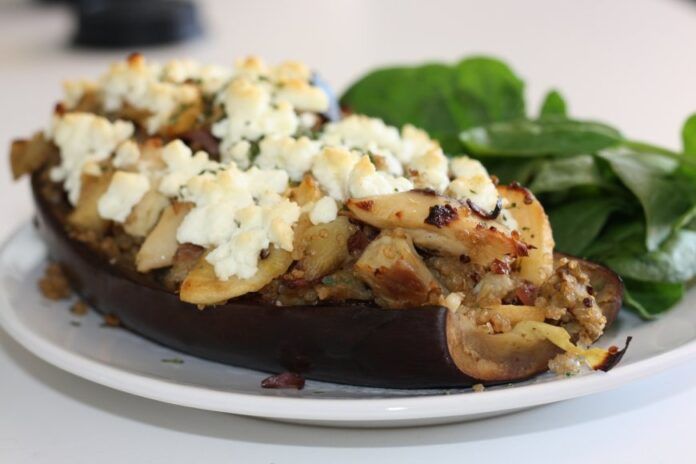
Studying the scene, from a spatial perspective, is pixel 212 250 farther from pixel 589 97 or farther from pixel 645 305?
pixel 589 97

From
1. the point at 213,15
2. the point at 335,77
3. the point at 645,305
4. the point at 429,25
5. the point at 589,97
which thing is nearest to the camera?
the point at 645,305

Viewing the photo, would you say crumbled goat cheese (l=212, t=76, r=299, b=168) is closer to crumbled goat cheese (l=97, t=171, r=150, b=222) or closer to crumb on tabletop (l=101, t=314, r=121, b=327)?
crumbled goat cheese (l=97, t=171, r=150, b=222)

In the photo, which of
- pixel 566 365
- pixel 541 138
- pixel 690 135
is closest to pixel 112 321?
pixel 566 365

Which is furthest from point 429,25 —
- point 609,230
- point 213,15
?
point 609,230

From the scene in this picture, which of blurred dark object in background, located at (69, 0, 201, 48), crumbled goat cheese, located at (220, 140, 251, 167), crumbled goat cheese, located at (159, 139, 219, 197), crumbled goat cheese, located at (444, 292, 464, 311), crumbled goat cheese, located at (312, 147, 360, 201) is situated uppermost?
crumbled goat cheese, located at (312, 147, 360, 201)

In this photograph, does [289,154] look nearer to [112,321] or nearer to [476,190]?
[476,190]

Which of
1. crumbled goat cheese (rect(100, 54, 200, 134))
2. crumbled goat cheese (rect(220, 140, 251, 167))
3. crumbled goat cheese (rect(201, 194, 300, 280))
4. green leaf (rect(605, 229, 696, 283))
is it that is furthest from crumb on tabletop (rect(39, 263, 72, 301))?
green leaf (rect(605, 229, 696, 283))

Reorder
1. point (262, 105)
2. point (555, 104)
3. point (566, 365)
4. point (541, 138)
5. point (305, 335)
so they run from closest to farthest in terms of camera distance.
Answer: point (566, 365) → point (305, 335) → point (262, 105) → point (541, 138) → point (555, 104)
